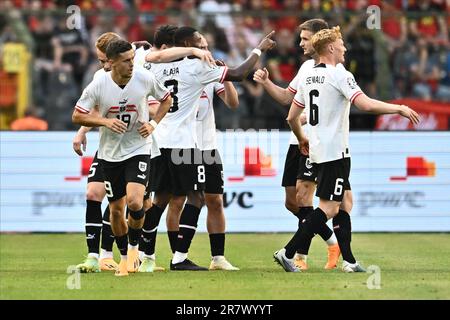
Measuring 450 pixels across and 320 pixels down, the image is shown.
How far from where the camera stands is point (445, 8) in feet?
75.6

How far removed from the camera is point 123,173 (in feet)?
37.2

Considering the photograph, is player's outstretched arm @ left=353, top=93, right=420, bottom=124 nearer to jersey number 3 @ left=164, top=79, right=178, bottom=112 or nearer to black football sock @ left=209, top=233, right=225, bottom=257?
jersey number 3 @ left=164, top=79, right=178, bottom=112

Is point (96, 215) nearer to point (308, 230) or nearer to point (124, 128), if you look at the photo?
point (124, 128)

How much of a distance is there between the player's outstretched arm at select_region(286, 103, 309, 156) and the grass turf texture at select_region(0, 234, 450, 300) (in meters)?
1.25

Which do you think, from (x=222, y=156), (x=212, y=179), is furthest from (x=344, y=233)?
(x=222, y=156)

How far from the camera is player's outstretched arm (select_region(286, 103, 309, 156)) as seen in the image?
38.1 ft

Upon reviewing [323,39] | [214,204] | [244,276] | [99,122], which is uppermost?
[323,39]

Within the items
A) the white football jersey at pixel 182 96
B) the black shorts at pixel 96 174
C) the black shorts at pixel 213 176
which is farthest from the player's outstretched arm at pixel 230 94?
the black shorts at pixel 96 174

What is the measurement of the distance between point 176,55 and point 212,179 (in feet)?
4.38

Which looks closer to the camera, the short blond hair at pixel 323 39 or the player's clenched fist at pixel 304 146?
the short blond hair at pixel 323 39

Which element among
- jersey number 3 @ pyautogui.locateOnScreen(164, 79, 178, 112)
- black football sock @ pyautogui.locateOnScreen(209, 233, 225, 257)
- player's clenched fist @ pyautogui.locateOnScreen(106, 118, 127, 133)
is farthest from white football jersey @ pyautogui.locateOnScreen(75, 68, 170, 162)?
black football sock @ pyautogui.locateOnScreen(209, 233, 225, 257)

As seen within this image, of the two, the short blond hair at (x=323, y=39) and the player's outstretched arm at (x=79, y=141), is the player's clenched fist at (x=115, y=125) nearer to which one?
the player's outstretched arm at (x=79, y=141)

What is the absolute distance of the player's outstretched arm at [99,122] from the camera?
35.9ft

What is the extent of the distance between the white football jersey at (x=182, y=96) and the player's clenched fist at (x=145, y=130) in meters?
0.74
